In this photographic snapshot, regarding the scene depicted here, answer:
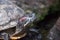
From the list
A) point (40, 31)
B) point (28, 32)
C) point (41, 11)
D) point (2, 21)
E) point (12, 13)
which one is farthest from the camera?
point (41, 11)

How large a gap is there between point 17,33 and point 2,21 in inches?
7.0

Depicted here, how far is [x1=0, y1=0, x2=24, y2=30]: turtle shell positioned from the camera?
1736 mm

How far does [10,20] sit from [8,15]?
66mm

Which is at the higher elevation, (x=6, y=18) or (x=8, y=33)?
(x=6, y=18)

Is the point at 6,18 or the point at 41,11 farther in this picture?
the point at 41,11

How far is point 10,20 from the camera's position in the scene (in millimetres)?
1786

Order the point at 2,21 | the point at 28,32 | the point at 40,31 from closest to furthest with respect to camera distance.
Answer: the point at 2,21 → the point at 28,32 → the point at 40,31

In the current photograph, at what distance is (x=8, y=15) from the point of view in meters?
1.83

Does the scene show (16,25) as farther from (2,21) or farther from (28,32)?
(28,32)

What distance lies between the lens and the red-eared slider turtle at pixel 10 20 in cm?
173

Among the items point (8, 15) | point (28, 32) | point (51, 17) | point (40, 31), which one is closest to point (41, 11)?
point (51, 17)

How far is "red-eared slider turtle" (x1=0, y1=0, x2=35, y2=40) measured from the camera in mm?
1729

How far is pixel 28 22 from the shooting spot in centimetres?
184

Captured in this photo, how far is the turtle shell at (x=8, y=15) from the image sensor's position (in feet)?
5.69
